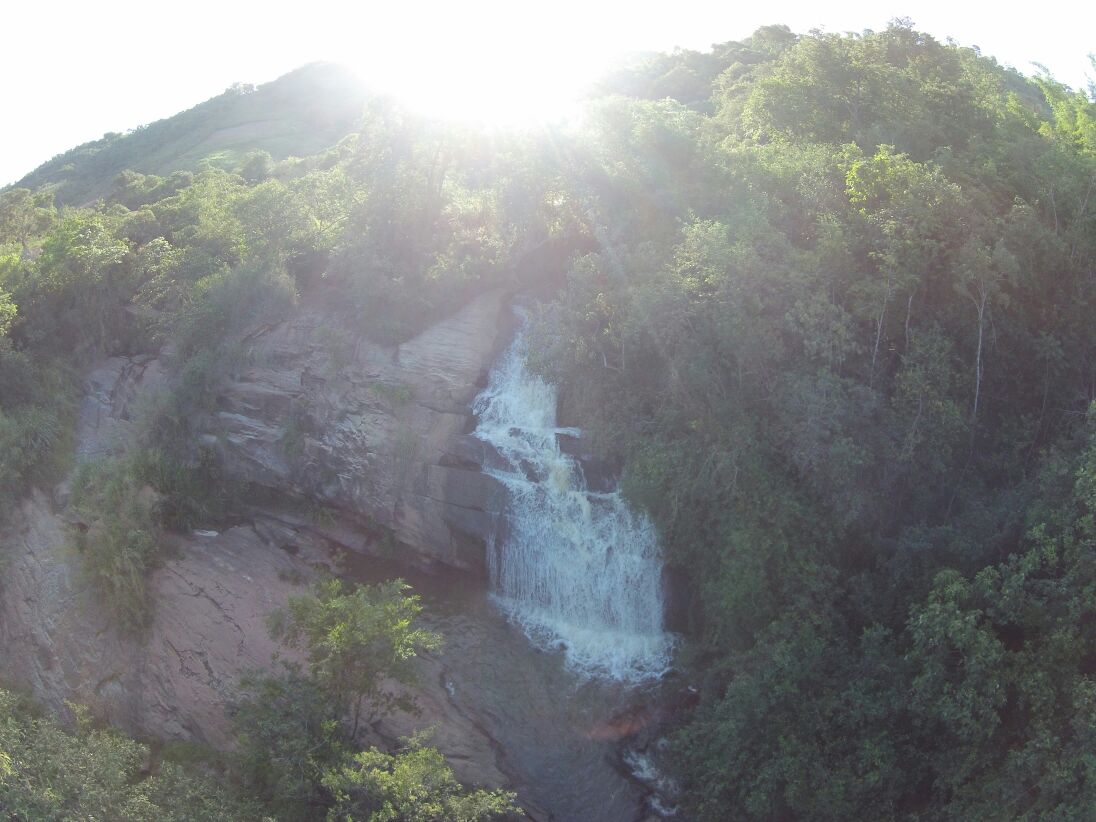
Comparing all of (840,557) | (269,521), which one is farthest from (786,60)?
(269,521)

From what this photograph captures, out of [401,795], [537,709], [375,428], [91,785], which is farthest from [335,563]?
→ [401,795]

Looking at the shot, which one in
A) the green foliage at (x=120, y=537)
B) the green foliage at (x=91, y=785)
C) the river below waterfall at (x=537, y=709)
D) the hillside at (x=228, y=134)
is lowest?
the river below waterfall at (x=537, y=709)

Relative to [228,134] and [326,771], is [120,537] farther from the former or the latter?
[228,134]

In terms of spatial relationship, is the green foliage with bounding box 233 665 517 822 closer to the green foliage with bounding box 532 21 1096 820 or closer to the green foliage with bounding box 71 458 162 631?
the green foliage with bounding box 532 21 1096 820

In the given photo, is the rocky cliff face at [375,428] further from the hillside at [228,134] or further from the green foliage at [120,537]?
the hillside at [228,134]

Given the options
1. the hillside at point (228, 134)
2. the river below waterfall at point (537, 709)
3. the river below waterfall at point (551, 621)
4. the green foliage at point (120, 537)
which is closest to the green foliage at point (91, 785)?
the green foliage at point (120, 537)
